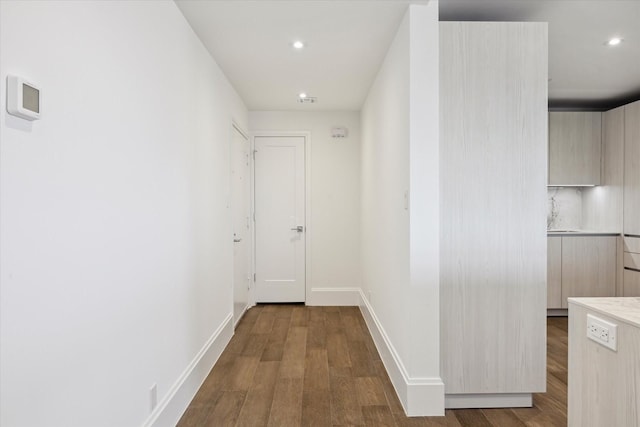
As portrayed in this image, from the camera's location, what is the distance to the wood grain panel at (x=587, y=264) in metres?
4.41

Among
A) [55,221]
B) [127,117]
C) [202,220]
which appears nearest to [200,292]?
[202,220]

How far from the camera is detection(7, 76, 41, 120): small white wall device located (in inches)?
40.2

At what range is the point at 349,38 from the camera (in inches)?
110

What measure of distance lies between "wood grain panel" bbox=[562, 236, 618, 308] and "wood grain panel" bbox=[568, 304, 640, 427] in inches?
136

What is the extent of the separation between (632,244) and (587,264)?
489mm

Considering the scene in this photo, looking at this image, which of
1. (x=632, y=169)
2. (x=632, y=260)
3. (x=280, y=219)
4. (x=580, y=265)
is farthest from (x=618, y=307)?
(x=280, y=219)

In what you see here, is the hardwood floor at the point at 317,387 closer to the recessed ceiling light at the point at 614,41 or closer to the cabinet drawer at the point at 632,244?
the cabinet drawer at the point at 632,244

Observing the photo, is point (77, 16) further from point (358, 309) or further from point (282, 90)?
point (358, 309)

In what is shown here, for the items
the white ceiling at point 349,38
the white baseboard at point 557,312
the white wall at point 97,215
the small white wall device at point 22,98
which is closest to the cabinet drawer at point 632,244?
the white baseboard at point 557,312

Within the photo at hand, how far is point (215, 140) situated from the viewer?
321 centimetres

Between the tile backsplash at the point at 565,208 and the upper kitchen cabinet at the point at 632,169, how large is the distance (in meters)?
0.66

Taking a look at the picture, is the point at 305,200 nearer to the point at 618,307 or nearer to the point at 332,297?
the point at 332,297

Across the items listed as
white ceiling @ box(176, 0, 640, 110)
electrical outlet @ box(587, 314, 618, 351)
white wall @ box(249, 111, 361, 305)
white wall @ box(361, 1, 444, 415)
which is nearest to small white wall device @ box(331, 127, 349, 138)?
white wall @ box(249, 111, 361, 305)

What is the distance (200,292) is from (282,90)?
2345 millimetres
